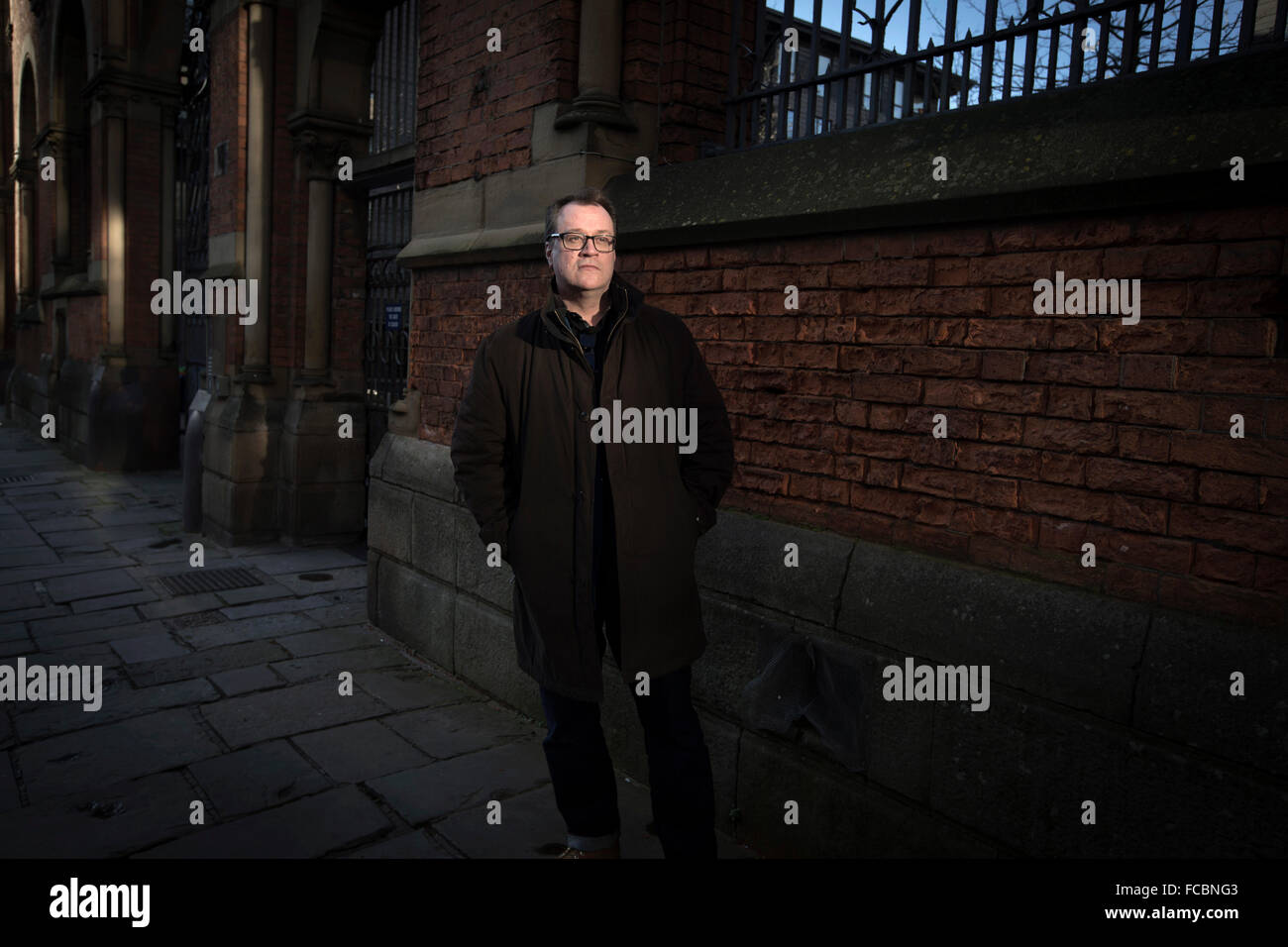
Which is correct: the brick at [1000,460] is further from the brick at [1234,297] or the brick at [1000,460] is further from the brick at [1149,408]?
the brick at [1234,297]

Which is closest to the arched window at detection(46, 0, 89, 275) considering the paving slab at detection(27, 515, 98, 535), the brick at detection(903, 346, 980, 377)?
the paving slab at detection(27, 515, 98, 535)

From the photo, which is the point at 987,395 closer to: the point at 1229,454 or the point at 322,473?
the point at 1229,454

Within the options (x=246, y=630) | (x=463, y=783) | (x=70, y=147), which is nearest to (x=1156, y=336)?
(x=463, y=783)

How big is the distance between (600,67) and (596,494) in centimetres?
228

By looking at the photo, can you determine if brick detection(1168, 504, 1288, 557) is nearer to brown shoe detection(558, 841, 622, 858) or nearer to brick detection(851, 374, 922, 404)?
brick detection(851, 374, 922, 404)

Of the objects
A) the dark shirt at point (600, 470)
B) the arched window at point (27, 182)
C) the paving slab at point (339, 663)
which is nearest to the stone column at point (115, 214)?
the arched window at point (27, 182)

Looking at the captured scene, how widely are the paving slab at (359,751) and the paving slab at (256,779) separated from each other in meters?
0.07

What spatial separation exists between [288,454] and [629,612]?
6078mm

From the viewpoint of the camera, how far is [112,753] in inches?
150

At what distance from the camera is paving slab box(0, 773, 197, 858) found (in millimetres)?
3033

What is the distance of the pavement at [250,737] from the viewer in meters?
3.15

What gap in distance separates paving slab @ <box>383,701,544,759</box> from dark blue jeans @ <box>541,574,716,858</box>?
4.10 feet
